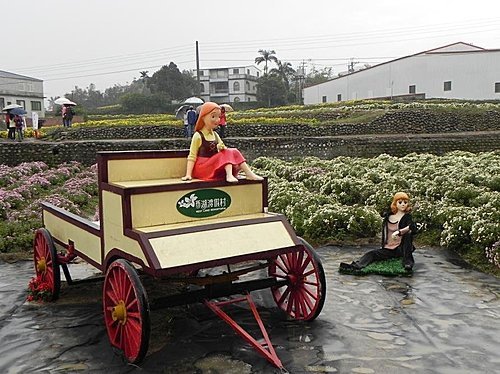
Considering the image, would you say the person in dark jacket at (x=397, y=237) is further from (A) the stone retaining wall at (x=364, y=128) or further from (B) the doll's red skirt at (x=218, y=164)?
(A) the stone retaining wall at (x=364, y=128)

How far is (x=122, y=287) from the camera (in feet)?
13.0

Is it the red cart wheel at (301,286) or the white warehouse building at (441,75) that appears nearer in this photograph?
the red cart wheel at (301,286)

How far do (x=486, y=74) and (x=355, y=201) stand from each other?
2975 cm

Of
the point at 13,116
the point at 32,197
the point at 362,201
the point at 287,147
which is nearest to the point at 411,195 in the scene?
the point at 362,201

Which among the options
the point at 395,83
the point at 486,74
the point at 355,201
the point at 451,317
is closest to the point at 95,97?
the point at 395,83

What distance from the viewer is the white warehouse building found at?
35156 millimetres

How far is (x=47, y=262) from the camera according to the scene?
5340 millimetres

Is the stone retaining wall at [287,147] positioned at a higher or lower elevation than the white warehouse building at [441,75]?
lower

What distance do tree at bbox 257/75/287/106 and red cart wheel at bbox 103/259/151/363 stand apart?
48306 mm

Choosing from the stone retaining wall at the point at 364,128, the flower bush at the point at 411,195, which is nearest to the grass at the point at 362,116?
the stone retaining wall at the point at 364,128

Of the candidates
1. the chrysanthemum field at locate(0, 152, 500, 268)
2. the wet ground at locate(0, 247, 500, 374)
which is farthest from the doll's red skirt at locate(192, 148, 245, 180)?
the chrysanthemum field at locate(0, 152, 500, 268)

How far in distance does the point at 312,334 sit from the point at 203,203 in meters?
1.43

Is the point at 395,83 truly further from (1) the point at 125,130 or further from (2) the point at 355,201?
(2) the point at 355,201

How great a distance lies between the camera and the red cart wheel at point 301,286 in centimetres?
453
